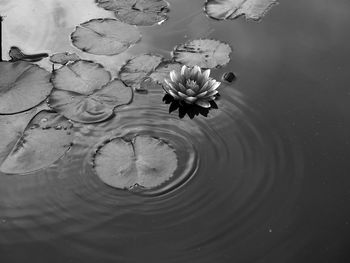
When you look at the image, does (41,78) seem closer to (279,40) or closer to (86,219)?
(86,219)

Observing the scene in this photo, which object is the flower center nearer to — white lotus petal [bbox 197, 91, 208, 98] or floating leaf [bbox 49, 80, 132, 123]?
white lotus petal [bbox 197, 91, 208, 98]

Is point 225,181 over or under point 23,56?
under

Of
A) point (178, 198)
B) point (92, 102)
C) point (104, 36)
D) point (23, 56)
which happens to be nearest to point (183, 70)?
point (92, 102)

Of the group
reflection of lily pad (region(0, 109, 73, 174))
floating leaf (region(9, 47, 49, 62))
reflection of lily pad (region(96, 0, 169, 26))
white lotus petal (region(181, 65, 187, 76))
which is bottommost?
reflection of lily pad (region(0, 109, 73, 174))

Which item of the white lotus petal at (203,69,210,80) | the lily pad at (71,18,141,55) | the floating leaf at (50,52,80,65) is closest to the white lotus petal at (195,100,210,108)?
the white lotus petal at (203,69,210,80)

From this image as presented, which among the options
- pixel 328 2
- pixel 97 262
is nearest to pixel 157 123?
pixel 97 262

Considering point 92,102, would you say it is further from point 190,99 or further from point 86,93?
point 190,99
